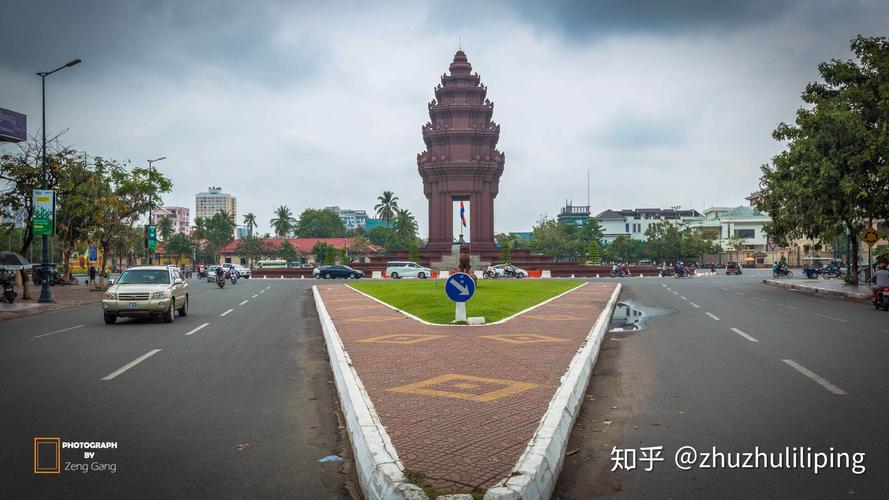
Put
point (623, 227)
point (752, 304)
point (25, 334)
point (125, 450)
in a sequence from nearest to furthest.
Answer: point (125, 450), point (25, 334), point (752, 304), point (623, 227)

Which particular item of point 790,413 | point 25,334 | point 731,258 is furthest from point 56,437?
point 731,258

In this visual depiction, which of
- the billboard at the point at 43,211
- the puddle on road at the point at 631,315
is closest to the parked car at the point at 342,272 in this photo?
the billboard at the point at 43,211

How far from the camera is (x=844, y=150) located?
28.7 metres

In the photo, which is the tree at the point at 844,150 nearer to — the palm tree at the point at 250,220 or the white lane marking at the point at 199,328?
the white lane marking at the point at 199,328

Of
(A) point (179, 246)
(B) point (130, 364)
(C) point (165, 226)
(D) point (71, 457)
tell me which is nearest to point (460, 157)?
(B) point (130, 364)

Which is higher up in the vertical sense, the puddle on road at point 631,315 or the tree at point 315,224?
the tree at point 315,224

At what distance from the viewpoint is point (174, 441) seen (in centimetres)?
615

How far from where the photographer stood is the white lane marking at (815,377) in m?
8.08

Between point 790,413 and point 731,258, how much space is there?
396ft

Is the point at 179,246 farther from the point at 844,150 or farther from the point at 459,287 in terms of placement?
the point at 459,287

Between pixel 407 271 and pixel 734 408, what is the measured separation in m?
49.5

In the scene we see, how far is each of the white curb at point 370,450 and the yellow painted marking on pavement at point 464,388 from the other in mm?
659

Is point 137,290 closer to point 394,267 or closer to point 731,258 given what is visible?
point 394,267

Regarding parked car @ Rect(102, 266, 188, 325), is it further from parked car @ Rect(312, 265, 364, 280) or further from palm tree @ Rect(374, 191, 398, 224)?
palm tree @ Rect(374, 191, 398, 224)
